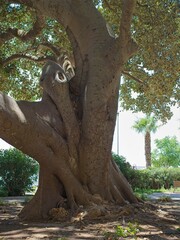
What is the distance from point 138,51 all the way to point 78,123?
5.08 m

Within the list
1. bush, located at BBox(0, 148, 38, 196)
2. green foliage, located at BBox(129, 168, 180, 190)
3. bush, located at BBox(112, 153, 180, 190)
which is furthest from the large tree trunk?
green foliage, located at BBox(129, 168, 180, 190)

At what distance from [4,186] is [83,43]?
8737 millimetres

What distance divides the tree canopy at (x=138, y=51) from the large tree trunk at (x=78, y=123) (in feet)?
2.48

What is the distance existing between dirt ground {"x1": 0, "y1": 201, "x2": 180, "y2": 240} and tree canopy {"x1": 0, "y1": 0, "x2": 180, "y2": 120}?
14.0ft

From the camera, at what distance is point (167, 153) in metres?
54.3

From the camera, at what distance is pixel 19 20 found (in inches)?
532

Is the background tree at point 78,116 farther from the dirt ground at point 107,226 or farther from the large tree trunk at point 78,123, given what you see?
the dirt ground at point 107,226

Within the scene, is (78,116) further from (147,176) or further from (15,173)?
(147,176)

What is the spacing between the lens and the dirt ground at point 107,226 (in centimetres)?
558

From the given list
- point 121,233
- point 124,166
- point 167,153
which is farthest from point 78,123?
point 167,153

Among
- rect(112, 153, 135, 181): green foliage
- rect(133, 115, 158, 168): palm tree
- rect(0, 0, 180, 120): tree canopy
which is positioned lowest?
rect(112, 153, 135, 181): green foliage

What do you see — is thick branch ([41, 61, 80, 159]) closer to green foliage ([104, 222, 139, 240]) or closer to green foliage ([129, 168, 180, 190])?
green foliage ([104, 222, 139, 240])

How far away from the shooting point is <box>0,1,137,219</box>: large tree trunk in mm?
7426

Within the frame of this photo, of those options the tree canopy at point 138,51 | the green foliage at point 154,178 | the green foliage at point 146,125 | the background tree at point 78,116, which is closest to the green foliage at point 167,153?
the green foliage at point 146,125
